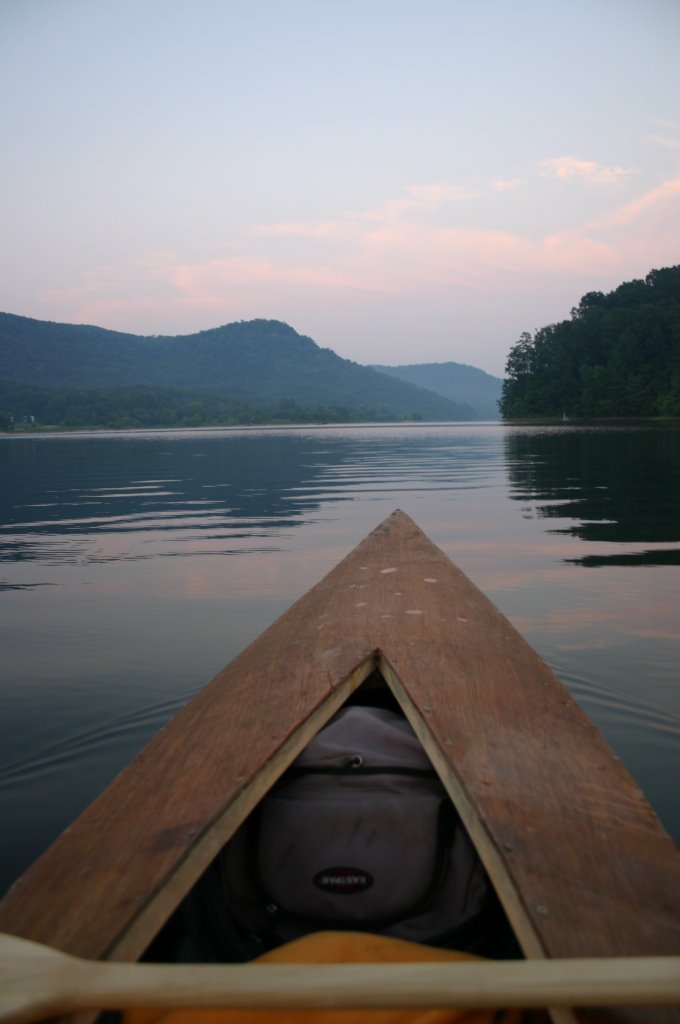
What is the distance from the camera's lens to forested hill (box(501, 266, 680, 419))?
88.9 meters

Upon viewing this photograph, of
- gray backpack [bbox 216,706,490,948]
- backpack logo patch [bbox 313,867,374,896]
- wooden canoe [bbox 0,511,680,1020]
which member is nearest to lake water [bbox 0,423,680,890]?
wooden canoe [bbox 0,511,680,1020]

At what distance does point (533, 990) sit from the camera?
1.38 metres

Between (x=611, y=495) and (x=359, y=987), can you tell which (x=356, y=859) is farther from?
(x=611, y=495)

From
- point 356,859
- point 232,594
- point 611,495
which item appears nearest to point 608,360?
point 611,495

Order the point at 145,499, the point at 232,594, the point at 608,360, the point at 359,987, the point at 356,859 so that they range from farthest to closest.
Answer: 1. the point at 608,360
2. the point at 145,499
3. the point at 232,594
4. the point at 356,859
5. the point at 359,987

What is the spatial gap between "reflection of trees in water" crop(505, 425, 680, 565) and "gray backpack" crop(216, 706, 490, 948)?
6.38 m

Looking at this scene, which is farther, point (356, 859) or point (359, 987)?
point (356, 859)

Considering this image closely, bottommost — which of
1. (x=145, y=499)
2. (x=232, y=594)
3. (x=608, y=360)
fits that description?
(x=232, y=594)

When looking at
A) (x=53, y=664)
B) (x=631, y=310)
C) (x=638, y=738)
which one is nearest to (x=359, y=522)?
(x=53, y=664)

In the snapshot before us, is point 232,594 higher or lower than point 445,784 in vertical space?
lower

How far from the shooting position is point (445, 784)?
2262mm

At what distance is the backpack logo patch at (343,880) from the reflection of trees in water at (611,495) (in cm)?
665

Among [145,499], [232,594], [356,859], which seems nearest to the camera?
[356,859]

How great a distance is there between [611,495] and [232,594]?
9.55 meters
